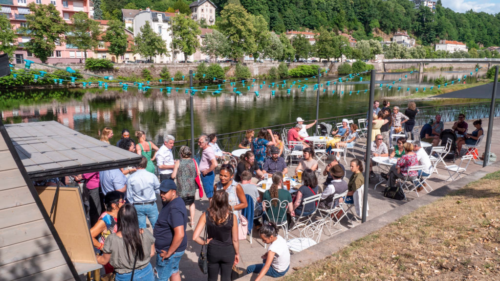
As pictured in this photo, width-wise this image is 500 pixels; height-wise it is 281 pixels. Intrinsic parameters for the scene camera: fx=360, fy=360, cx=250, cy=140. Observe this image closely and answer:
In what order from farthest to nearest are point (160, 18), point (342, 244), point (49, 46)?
point (160, 18)
point (49, 46)
point (342, 244)

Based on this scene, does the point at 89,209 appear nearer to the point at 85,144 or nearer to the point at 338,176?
the point at 85,144

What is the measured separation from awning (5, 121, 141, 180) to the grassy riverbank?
218 centimetres

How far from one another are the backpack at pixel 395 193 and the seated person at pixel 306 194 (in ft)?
7.60

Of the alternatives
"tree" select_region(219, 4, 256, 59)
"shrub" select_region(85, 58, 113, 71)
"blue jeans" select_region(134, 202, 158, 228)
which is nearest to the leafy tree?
"tree" select_region(219, 4, 256, 59)

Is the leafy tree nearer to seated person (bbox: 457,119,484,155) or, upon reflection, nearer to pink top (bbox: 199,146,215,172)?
seated person (bbox: 457,119,484,155)

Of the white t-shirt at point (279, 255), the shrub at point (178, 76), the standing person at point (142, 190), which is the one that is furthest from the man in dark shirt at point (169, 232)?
the shrub at point (178, 76)

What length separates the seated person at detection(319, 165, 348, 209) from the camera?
5477mm

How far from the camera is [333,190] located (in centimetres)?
547

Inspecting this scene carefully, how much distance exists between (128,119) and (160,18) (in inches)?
1928

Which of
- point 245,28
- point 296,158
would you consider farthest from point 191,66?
point 296,158

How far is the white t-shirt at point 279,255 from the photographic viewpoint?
3709mm

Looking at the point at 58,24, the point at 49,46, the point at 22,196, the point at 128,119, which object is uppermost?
the point at 58,24

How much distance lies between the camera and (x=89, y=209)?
5285mm

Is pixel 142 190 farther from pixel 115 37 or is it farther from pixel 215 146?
pixel 115 37
